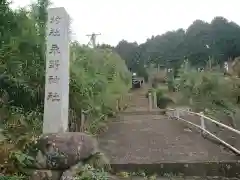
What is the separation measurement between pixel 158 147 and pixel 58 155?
3.29 m

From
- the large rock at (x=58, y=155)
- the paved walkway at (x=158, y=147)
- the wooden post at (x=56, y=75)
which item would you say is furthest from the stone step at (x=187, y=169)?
the wooden post at (x=56, y=75)

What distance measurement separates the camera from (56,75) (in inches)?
258

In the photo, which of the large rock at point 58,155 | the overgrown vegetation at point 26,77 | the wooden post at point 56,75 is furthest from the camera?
the overgrown vegetation at point 26,77

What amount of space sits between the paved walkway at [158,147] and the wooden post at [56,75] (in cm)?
143

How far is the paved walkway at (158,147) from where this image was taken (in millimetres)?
6563

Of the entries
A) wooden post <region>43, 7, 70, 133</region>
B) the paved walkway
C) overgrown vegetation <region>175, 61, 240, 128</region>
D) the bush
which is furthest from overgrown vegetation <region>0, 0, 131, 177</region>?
the bush

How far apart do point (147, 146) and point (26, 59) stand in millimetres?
3825

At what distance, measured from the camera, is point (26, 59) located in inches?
324

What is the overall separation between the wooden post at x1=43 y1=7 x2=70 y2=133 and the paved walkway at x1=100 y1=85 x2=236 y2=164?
1426 mm

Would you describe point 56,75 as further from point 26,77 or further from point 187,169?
point 187,169

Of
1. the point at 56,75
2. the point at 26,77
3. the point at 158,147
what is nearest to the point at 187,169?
the point at 158,147

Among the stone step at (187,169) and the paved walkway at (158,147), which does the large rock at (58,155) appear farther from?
the paved walkway at (158,147)

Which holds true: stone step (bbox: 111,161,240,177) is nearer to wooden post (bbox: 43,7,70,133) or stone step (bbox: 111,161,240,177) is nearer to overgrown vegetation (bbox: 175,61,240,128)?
wooden post (bbox: 43,7,70,133)

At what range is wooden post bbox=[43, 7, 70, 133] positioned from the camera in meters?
6.37
